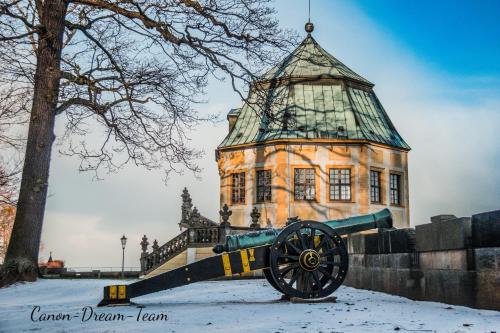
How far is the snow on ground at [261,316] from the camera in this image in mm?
6812

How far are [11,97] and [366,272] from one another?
1011 cm

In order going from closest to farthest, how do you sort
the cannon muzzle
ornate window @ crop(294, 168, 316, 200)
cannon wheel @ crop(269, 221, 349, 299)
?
cannon wheel @ crop(269, 221, 349, 299) → the cannon muzzle → ornate window @ crop(294, 168, 316, 200)

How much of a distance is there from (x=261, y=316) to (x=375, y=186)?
23533 millimetres

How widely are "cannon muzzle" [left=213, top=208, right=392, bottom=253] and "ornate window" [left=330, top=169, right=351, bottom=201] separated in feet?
63.7

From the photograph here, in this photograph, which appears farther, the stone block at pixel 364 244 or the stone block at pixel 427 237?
the stone block at pixel 364 244

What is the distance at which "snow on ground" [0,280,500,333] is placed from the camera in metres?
6.81

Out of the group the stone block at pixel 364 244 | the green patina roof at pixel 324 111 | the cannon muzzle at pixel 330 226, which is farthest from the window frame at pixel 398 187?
the cannon muzzle at pixel 330 226

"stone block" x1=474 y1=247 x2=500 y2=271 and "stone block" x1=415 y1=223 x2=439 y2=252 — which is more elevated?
"stone block" x1=415 y1=223 x2=439 y2=252

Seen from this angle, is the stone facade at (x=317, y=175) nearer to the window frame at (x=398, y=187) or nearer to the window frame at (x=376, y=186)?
the window frame at (x=376, y=186)

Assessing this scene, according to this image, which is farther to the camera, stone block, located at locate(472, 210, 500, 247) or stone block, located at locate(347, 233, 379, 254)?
stone block, located at locate(347, 233, 379, 254)

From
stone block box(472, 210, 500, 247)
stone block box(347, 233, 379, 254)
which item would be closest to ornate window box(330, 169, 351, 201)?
stone block box(347, 233, 379, 254)

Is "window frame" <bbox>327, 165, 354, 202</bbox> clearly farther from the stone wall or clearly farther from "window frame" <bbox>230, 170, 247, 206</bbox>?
the stone wall

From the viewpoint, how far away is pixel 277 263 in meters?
9.50

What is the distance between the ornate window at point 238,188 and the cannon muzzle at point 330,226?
67.8 ft
